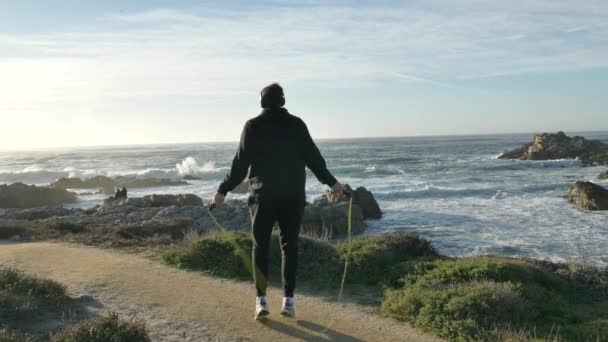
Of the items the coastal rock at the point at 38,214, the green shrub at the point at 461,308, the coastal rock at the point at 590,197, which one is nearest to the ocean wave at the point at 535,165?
the coastal rock at the point at 590,197

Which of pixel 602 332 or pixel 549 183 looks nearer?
pixel 602 332

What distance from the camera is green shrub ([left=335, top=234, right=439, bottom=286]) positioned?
7196mm

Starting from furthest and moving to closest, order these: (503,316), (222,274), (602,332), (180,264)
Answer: (180,264) → (222,274) → (503,316) → (602,332)

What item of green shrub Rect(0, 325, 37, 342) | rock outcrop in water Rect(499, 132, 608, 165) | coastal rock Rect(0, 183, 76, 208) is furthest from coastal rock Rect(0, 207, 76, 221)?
rock outcrop in water Rect(499, 132, 608, 165)

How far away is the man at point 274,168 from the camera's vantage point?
5.02 meters

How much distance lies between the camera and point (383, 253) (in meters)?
7.68

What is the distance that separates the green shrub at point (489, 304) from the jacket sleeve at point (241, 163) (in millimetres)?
2273

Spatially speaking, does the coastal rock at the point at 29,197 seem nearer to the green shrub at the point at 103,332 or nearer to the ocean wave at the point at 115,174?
the ocean wave at the point at 115,174

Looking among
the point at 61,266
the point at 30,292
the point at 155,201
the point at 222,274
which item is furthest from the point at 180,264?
the point at 155,201

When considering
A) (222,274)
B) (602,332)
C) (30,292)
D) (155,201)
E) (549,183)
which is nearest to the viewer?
(602,332)

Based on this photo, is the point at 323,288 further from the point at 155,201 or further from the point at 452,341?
the point at 155,201

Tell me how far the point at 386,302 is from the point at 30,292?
3976 millimetres

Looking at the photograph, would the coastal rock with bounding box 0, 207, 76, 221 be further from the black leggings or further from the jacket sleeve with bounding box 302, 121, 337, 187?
the jacket sleeve with bounding box 302, 121, 337, 187

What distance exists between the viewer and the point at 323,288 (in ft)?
22.8
